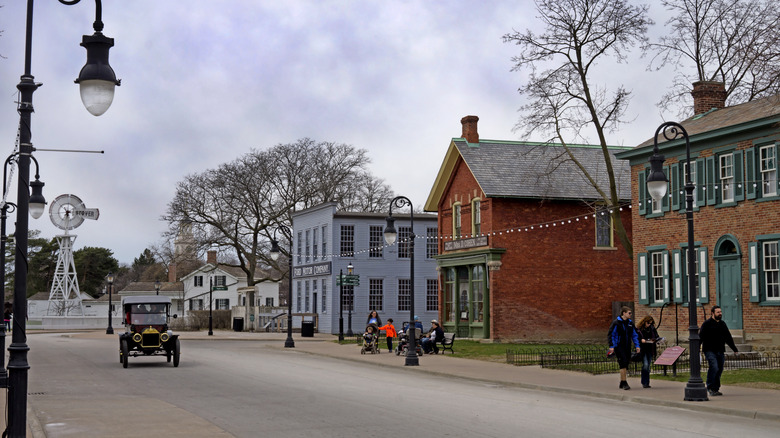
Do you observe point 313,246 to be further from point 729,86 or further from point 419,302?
point 729,86

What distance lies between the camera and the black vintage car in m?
25.5

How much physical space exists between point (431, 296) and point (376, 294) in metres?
3.50

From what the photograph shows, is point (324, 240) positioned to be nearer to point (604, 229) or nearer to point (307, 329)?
point (307, 329)

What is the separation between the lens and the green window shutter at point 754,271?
2831 centimetres

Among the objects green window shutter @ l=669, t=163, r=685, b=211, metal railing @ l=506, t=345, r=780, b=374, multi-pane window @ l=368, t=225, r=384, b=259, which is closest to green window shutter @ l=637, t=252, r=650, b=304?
green window shutter @ l=669, t=163, r=685, b=211

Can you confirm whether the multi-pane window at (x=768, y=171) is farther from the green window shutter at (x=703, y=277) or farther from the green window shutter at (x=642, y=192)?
the green window shutter at (x=642, y=192)

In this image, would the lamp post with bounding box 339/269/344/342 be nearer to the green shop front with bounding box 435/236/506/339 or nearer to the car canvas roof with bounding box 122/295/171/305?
the green shop front with bounding box 435/236/506/339

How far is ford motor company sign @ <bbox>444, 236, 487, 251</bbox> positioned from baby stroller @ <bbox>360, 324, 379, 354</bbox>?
392 inches

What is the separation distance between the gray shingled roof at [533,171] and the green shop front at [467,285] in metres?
2.93

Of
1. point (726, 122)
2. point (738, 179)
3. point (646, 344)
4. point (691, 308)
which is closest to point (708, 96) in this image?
point (726, 122)

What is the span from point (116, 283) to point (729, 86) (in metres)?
95.6

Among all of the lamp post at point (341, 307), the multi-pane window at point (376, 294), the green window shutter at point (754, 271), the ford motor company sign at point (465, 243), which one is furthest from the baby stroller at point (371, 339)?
the multi-pane window at point (376, 294)

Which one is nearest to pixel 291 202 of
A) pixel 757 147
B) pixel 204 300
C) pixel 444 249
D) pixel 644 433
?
pixel 444 249

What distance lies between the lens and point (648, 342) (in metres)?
19.5
